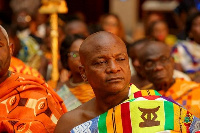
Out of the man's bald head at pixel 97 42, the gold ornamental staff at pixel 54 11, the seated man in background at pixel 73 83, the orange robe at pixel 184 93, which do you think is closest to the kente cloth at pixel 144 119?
the man's bald head at pixel 97 42

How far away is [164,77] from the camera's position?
4.96m

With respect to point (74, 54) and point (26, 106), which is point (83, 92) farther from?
point (26, 106)

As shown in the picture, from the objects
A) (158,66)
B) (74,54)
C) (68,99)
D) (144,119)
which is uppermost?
(74,54)

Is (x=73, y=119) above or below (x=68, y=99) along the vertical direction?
above

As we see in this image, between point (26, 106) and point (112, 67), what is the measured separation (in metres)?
0.92

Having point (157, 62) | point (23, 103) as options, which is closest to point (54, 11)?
point (157, 62)

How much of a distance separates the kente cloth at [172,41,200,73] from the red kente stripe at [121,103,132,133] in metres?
4.69

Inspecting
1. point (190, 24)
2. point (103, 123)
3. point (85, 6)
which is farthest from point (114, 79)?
point (85, 6)

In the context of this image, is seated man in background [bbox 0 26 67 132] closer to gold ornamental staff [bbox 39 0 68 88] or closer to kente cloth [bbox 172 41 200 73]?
gold ornamental staff [bbox 39 0 68 88]

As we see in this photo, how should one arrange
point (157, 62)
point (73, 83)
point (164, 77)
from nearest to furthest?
1. point (164, 77)
2. point (157, 62)
3. point (73, 83)

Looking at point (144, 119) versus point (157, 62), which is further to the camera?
point (157, 62)

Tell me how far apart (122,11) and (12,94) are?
31.7 ft

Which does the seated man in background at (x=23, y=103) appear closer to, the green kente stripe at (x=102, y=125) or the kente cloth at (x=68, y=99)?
the green kente stripe at (x=102, y=125)

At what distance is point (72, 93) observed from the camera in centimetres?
547
